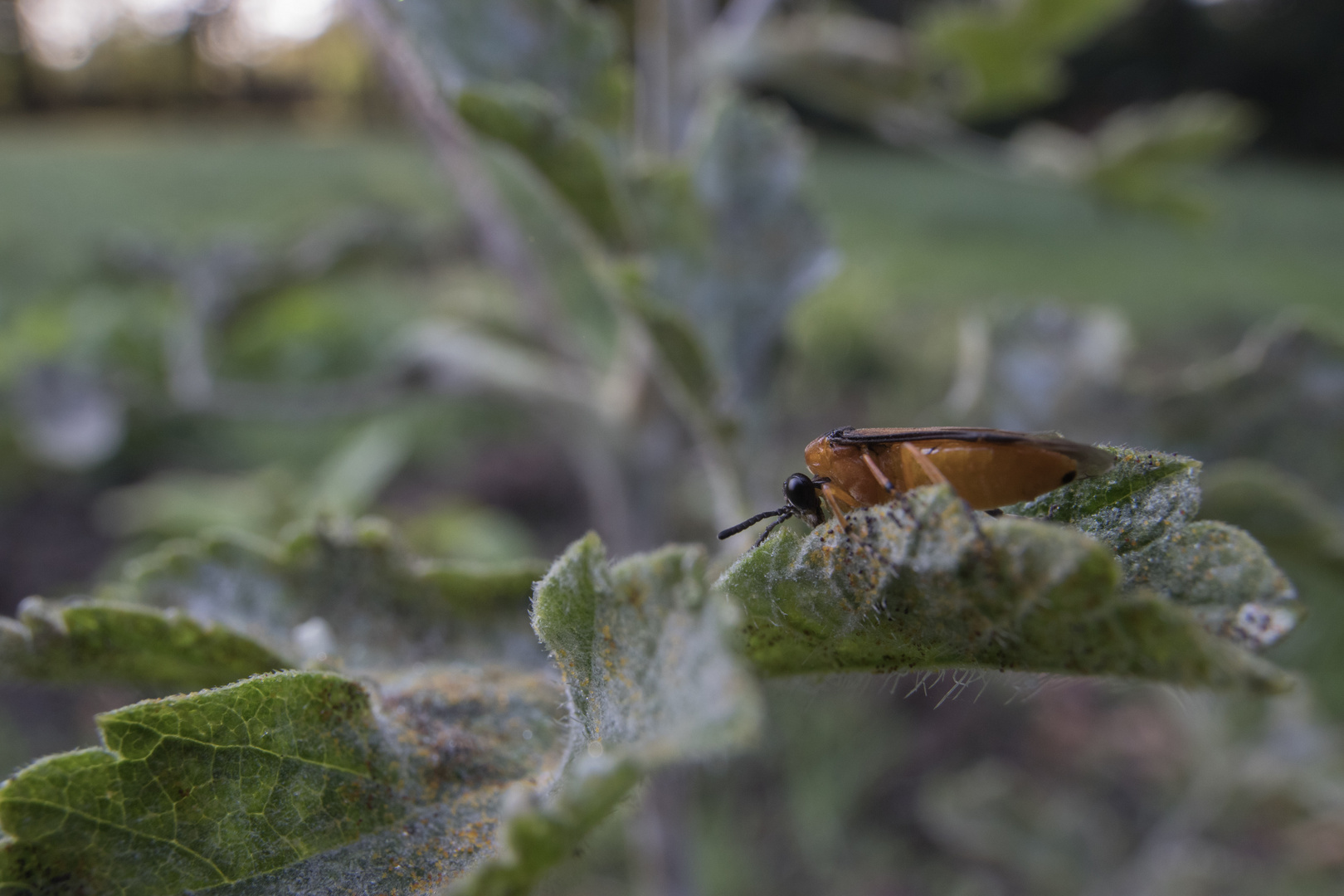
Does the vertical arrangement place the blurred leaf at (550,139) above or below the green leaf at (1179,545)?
above

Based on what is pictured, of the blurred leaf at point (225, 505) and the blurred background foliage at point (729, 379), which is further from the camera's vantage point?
the blurred leaf at point (225, 505)

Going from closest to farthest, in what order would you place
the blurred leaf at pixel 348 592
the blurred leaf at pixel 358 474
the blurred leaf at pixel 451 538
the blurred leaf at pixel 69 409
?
the blurred leaf at pixel 348 592 → the blurred leaf at pixel 69 409 → the blurred leaf at pixel 358 474 → the blurred leaf at pixel 451 538

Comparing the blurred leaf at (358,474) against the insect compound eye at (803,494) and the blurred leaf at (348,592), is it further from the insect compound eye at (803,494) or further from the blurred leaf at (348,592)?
the insect compound eye at (803,494)

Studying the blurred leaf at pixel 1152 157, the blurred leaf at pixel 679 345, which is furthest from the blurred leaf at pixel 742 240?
the blurred leaf at pixel 1152 157

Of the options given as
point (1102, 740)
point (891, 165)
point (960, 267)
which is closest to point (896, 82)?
point (1102, 740)

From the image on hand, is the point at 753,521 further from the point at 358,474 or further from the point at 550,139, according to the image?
the point at 358,474

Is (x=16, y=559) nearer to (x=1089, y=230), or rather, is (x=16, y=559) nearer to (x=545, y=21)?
(x=545, y=21)

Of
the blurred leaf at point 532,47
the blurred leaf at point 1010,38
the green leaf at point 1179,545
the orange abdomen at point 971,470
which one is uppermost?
the blurred leaf at point 532,47
